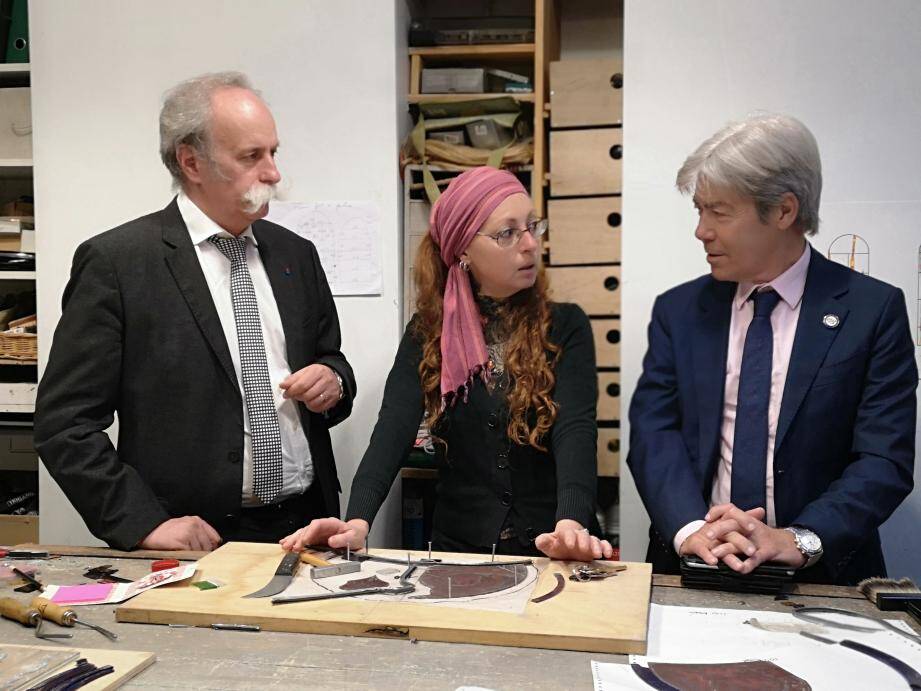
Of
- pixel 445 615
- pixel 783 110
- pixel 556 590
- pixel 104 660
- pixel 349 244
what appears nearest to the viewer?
pixel 104 660

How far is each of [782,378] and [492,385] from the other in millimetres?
655

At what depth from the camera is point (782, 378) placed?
188cm

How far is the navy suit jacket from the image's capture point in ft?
5.80

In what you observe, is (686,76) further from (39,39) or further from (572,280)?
(39,39)

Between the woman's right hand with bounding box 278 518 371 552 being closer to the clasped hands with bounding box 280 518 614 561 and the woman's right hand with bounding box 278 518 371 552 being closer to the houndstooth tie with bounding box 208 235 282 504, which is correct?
the clasped hands with bounding box 280 518 614 561

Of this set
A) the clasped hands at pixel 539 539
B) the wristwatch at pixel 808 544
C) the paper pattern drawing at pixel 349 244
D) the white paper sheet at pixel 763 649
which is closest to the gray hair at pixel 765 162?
the wristwatch at pixel 808 544

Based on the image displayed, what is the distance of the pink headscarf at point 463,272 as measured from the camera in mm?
2109

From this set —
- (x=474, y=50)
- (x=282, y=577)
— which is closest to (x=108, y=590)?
(x=282, y=577)

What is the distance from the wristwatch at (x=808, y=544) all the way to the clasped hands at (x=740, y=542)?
14 mm

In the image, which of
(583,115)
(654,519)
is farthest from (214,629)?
(583,115)

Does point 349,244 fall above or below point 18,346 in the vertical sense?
above

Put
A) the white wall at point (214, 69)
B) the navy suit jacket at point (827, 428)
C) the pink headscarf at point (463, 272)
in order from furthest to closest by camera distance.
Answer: the white wall at point (214, 69) < the pink headscarf at point (463, 272) < the navy suit jacket at point (827, 428)

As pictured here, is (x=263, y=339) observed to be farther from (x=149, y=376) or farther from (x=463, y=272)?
(x=463, y=272)

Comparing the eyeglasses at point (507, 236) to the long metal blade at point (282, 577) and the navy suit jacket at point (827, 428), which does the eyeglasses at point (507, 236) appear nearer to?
the navy suit jacket at point (827, 428)
